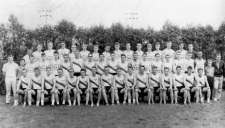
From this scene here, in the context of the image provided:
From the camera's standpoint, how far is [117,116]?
7.99m

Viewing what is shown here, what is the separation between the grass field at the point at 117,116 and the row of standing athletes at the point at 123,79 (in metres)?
0.50

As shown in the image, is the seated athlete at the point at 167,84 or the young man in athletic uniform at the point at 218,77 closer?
the seated athlete at the point at 167,84

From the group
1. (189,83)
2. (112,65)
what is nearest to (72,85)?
(112,65)

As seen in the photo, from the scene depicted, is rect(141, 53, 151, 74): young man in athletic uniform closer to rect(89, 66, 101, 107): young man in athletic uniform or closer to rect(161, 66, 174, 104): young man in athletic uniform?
rect(161, 66, 174, 104): young man in athletic uniform

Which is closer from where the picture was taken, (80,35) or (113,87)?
(113,87)

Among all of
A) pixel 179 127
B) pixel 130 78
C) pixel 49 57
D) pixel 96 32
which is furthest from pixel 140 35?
pixel 179 127

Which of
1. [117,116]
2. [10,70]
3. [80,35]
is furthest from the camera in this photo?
[80,35]

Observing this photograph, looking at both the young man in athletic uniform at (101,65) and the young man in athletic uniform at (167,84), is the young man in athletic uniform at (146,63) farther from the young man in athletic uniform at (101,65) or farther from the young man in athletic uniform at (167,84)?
the young man in athletic uniform at (101,65)

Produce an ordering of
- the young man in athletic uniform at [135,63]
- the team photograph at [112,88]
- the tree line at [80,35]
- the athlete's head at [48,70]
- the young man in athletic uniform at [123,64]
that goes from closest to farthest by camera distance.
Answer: the team photograph at [112,88]
the athlete's head at [48,70]
the young man in athletic uniform at [123,64]
the young man in athletic uniform at [135,63]
the tree line at [80,35]

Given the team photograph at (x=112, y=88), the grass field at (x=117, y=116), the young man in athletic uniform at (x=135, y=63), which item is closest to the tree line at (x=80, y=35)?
the team photograph at (x=112, y=88)

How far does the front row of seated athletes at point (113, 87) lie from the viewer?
9531 millimetres

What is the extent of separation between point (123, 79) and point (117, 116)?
2077 millimetres

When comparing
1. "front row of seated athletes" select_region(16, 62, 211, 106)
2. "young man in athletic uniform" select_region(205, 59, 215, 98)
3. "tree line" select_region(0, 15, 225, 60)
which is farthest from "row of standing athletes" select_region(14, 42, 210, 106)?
"tree line" select_region(0, 15, 225, 60)

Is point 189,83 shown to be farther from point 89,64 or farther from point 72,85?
point 72,85
